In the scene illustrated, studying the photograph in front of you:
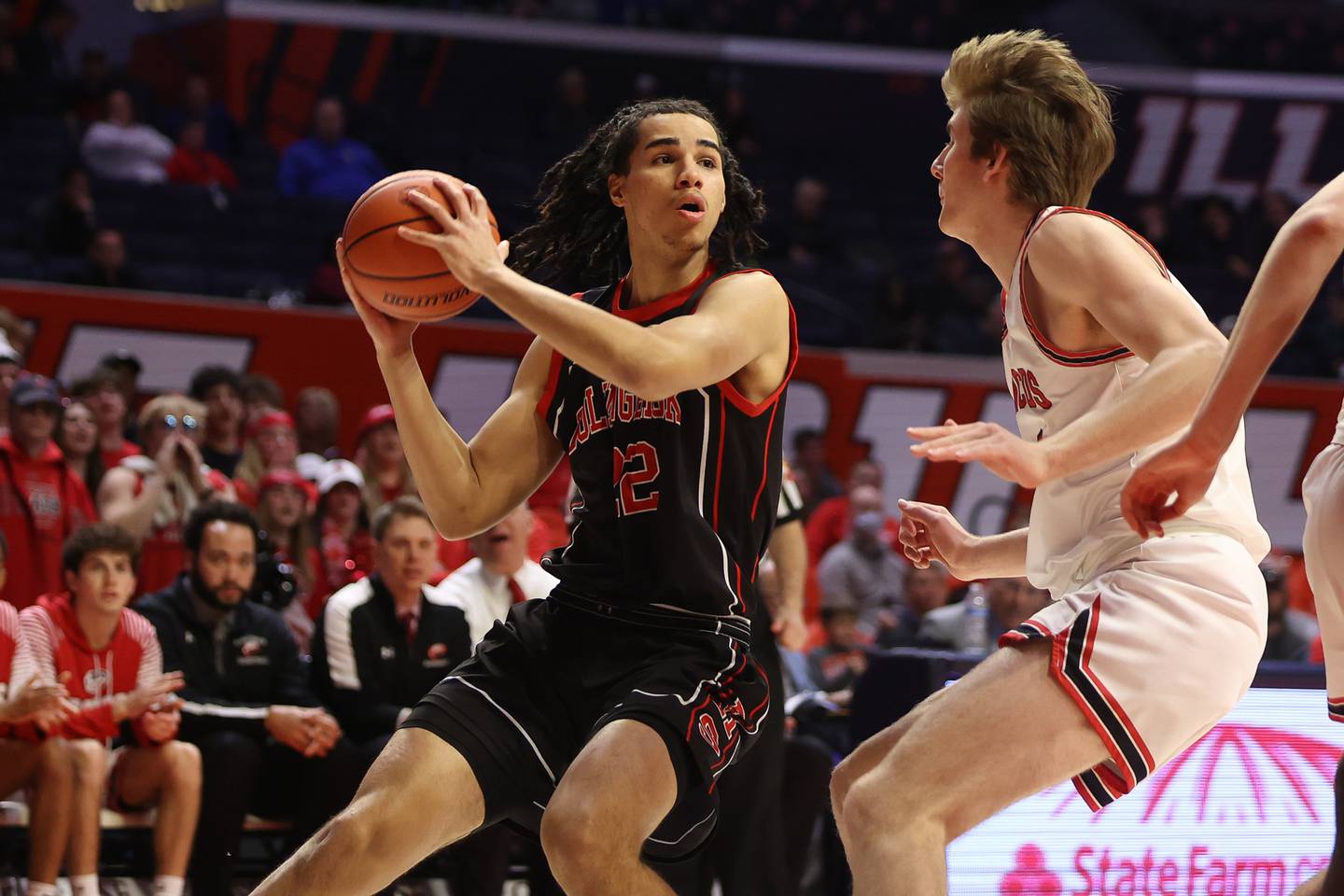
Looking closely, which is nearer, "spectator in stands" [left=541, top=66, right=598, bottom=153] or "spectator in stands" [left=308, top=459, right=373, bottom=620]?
"spectator in stands" [left=308, top=459, right=373, bottom=620]

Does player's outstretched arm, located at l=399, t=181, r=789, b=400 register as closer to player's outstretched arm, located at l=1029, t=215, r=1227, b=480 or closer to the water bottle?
player's outstretched arm, located at l=1029, t=215, r=1227, b=480

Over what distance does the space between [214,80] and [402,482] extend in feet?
32.0

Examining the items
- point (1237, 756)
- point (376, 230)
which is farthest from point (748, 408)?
point (1237, 756)

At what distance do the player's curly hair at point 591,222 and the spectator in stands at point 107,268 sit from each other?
697 centimetres

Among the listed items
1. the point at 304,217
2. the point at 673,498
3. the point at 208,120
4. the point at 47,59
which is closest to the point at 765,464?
the point at 673,498

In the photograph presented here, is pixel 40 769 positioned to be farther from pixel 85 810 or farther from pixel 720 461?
pixel 720 461

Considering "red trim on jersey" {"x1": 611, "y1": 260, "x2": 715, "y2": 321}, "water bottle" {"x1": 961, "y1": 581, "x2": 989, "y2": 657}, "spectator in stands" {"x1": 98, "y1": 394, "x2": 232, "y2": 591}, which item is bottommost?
"water bottle" {"x1": 961, "y1": 581, "x2": 989, "y2": 657}

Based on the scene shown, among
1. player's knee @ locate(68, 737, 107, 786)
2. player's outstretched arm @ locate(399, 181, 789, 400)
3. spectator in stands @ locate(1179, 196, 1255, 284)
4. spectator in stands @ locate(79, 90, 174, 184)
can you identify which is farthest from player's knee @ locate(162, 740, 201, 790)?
spectator in stands @ locate(1179, 196, 1255, 284)

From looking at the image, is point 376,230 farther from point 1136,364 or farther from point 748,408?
point 1136,364

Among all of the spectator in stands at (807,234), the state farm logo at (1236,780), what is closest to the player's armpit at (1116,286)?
the state farm logo at (1236,780)

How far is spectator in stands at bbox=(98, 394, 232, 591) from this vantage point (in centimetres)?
706

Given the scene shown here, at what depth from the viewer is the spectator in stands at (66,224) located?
11.3 meters

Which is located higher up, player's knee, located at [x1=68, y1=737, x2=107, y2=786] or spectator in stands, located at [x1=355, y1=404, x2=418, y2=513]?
spectator in stands, located at [x1=355, y1=404, x2=418, y2=513]

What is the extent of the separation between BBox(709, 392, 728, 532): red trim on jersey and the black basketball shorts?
9.6 inches
